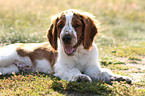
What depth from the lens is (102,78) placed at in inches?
186

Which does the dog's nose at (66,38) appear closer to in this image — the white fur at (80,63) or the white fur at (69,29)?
the white fur at (69,29)

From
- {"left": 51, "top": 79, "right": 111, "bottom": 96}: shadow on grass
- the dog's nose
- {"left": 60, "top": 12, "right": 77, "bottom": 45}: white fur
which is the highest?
{"left": 60, "top": 12, "right": 77, "bottom": 45}: white fur

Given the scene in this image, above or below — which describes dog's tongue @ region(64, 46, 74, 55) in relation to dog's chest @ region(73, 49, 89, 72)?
A: above

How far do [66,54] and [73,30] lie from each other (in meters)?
0.57

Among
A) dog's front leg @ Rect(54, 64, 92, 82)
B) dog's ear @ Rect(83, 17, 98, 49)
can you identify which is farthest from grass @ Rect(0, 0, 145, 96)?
dog's ear @ Rect(83, 17, 98, 49)

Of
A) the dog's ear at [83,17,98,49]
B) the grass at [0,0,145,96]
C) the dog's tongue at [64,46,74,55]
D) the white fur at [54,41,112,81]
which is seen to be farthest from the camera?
the white fur at [54,41,112,81]

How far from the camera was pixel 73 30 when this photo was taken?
454 cm

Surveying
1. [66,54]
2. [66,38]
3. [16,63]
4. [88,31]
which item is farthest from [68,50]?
[16,63]

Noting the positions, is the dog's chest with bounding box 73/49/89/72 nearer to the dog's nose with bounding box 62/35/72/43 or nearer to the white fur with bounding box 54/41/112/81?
the white fur with bounding box 54/41/112/81

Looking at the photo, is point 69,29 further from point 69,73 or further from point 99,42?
point 99,42

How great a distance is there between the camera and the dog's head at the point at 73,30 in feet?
14.7

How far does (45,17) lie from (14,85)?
764cm

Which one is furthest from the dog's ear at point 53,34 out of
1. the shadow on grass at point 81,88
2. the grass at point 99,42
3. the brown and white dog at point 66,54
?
the shadow on grass at point 81,88

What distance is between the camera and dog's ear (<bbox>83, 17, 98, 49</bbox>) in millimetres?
4828
